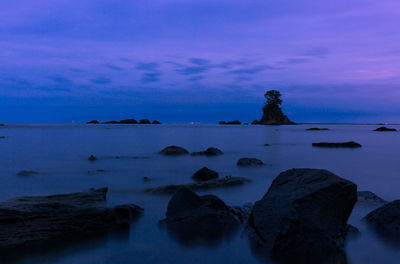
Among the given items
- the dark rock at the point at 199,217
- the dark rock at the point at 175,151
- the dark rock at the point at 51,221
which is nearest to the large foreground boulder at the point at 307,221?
the dark rock at the point at 199,217

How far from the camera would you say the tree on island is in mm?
136875

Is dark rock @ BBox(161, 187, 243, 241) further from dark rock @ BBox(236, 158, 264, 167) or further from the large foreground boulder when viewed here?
dark rock @ BBox(236, 158, 264, 167)

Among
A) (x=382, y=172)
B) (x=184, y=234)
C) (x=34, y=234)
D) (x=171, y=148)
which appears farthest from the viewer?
(x=171, y=148)

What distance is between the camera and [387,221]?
661 centimetres

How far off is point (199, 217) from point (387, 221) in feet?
12.2

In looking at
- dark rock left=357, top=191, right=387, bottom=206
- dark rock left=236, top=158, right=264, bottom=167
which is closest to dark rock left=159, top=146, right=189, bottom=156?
dark rock left=236, top=158, right=264, bottom=167

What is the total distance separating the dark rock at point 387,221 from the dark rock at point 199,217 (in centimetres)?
270

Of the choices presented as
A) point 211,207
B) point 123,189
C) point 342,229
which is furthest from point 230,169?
point 342,229

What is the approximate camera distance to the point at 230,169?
15914 mm

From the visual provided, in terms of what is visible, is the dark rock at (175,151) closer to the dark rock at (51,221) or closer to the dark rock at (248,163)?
the dark rock at (248,163)

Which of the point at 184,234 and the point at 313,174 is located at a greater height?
the point at 313,174

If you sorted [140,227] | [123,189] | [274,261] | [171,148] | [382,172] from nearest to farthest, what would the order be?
1. [274,261]
2. [140,227]
3. [123,189]
4. [382,172]
5. [171,148]

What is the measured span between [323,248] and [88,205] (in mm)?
4538

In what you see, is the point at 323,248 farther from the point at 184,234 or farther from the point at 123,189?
the point at 123,189
